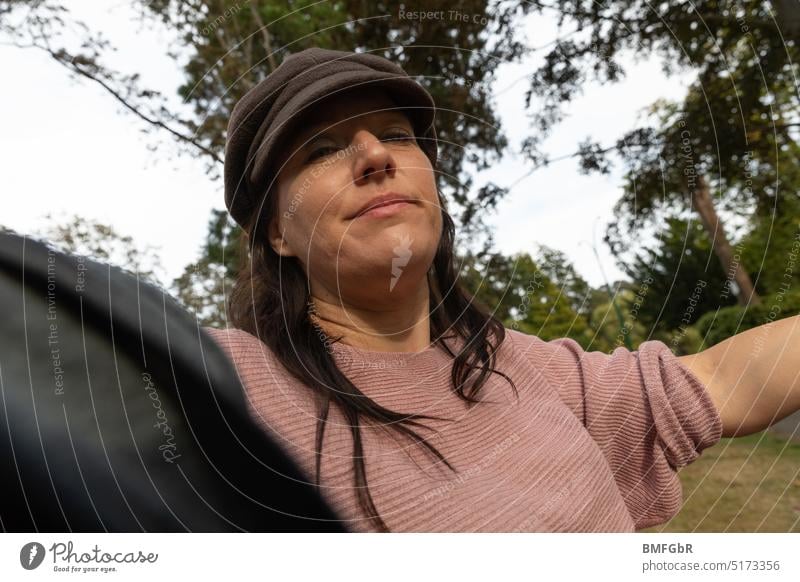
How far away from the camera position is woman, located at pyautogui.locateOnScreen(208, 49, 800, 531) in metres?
0.40

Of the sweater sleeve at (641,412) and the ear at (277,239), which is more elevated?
the ear at (277,239)

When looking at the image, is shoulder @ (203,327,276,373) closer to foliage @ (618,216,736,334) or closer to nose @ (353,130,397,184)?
nose @ (353,130,397,184)

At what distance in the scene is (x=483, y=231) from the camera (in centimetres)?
51

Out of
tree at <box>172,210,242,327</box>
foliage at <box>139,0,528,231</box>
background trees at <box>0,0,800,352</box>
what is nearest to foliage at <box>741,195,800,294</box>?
background trees at <box>0,0,800,352</box>

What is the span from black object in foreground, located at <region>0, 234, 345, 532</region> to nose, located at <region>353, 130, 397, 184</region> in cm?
17

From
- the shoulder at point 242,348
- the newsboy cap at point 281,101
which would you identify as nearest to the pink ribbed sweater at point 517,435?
the shoulder at point 242,348

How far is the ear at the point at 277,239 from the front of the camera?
1.47 ft

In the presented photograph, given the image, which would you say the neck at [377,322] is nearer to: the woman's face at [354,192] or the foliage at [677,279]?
the woman's face at [354,192]

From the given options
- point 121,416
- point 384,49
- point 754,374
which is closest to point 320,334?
point 121,416

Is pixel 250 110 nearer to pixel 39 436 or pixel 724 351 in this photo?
pixel 39 436

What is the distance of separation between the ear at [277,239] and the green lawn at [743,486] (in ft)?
1.43

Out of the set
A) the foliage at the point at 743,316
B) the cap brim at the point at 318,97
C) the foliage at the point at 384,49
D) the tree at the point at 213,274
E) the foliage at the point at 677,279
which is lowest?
the foliage at the point at 743,316
